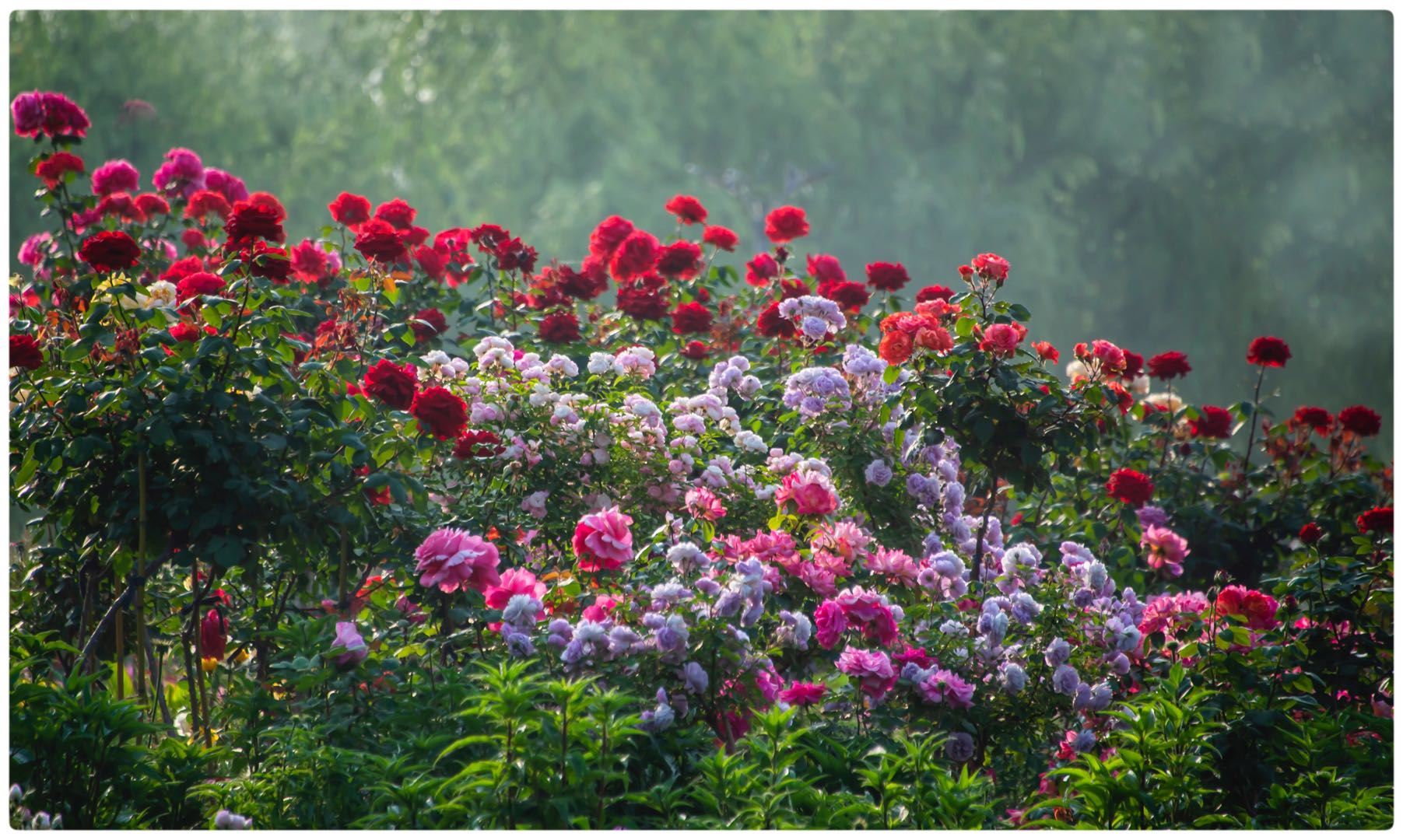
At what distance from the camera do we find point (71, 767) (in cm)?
266

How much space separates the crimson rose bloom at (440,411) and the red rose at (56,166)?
7.17 ft

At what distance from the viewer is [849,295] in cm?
461

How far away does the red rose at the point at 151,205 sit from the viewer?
4.90 metres

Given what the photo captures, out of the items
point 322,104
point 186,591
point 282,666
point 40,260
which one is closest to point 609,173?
point 322,104

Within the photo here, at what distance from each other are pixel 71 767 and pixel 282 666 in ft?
1.62

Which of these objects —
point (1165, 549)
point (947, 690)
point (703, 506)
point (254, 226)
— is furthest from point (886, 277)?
point (254, 226)

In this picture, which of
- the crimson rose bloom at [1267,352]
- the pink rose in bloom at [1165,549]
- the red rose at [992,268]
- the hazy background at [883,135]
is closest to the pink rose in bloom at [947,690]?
the red rose at [992,268]

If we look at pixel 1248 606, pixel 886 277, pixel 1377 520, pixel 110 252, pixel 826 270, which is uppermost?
pixel 826 270

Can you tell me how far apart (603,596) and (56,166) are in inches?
113

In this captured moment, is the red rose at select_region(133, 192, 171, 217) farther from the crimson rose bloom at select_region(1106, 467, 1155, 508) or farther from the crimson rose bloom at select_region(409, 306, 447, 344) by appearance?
the crimson rose bloom at select_region(1106, 467, 1155, 508)

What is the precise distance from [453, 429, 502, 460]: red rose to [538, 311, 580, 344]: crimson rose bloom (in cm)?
94

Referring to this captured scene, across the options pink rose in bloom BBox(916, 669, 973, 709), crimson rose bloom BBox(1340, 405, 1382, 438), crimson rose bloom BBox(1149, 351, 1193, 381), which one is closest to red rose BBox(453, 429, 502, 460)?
pink rose in bloom BBox(916, 669, 973, 709)

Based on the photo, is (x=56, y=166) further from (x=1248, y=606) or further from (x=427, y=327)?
(x=1248, y=606)

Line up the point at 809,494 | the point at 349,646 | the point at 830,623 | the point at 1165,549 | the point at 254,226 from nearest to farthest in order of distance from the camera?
the point at 349,646, the point at 830,623, the point at 254,226, the point at 809,494, the point at 1165,549
